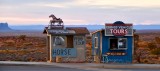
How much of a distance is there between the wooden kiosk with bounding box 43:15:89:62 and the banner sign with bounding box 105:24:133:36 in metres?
1.37

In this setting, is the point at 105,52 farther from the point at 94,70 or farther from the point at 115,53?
the point at 94,70

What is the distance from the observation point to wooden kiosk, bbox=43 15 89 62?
1344 inches

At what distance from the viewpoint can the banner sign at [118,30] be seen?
3375cm

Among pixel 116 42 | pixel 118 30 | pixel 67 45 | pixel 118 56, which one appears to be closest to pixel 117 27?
pixel 118 30

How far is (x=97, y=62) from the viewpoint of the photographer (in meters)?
35.0

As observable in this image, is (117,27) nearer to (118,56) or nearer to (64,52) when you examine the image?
(118,56)

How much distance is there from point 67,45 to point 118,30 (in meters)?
3.55

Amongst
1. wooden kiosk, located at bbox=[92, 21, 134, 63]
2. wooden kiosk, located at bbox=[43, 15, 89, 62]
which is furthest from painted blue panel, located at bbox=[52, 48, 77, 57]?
wooden kiosk, located at bbox=[92, 21, 134, 63]

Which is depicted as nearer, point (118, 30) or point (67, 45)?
point (118, 30)

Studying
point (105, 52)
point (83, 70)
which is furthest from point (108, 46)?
point (83, 70)

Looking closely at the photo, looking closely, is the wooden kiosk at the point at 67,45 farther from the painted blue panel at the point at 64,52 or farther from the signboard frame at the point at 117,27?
the signboard frame at the point at 117,27

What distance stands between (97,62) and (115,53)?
158cm

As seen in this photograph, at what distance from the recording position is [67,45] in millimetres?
34719

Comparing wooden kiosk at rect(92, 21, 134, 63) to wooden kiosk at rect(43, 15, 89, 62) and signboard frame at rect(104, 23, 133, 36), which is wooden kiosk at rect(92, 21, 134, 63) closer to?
signboard frame at rect(104, 23, 133, 36)
